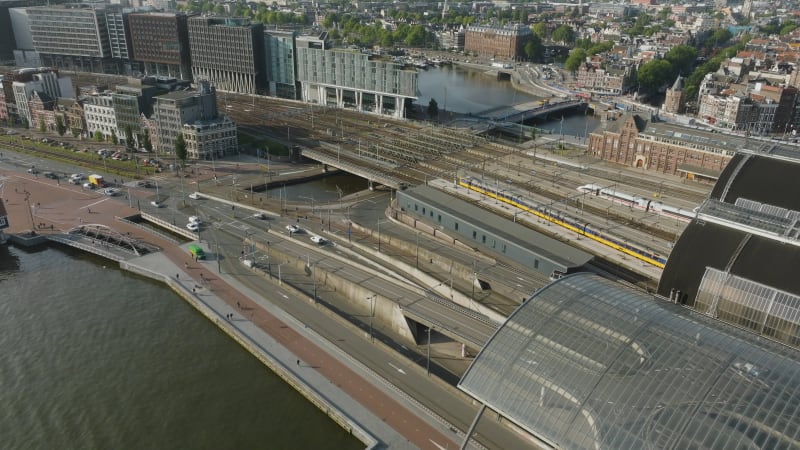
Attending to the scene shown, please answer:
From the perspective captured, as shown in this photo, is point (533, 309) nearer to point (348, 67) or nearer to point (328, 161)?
point (328, 161)

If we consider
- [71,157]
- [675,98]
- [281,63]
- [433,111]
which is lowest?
[71,157]

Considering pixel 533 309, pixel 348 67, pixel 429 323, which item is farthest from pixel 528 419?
pixel 348 67

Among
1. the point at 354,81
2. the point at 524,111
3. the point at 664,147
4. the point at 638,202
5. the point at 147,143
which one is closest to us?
the point at 638,202

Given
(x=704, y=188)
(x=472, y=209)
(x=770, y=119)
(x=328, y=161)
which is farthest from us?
(x=770, y=119)

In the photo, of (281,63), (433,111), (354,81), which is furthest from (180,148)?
(281,63)

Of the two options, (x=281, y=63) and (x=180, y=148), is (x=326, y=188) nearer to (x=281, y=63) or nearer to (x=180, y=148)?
(x=180, y=148)

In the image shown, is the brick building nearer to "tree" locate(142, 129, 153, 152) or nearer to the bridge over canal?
the bridge over canal
